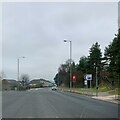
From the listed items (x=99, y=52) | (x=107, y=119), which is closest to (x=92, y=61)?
(x=99, y=52)

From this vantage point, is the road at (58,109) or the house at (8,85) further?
the house at (8,85)

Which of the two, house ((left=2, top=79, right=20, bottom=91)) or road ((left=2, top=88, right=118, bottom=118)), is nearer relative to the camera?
road ((left=2, top=88, right=118, bottom=118))

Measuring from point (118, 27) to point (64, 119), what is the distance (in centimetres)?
2685

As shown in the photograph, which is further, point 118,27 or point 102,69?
point 102,69

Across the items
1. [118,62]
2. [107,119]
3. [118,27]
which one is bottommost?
[107,119]

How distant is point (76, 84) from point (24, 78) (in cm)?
5509

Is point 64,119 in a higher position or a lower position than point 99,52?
lower

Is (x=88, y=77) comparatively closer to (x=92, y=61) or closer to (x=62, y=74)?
(x=92, y=61)

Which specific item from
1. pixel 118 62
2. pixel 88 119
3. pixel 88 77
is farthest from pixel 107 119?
pixel 88 77

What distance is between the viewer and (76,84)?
128750 millimetres

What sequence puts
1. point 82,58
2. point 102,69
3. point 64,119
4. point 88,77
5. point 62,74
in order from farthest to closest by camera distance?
point 62,74 → point 82,58 → point 102,69 → point 88,77 → point 64,119

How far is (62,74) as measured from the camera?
574ft

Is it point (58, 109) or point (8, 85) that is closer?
point (58, 109)

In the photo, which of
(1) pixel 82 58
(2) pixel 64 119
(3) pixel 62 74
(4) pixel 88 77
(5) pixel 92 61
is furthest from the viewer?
(3) pixel 62 74
